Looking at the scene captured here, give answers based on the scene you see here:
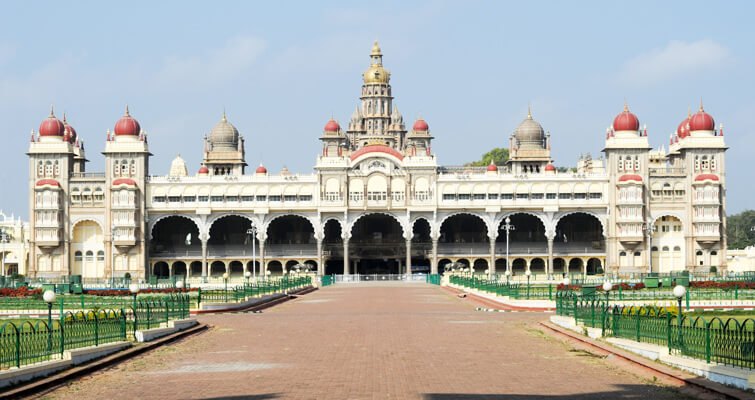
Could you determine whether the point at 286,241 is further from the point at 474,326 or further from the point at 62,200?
the point at 474,326

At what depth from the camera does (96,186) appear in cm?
9450

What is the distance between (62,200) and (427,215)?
33987 mm

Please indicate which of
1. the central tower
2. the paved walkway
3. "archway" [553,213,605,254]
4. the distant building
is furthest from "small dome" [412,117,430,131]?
the paved walkway

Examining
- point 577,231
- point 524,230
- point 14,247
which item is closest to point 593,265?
point 577,231

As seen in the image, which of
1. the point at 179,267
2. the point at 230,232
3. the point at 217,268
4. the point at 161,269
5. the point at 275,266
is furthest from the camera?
the point at 230,232

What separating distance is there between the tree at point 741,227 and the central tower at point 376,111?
55511 mm

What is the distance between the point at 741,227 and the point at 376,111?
77.1m

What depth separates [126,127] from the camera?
95875 mm

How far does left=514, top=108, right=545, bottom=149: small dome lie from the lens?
109m

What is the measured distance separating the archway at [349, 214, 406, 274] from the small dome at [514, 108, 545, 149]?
17981 mm

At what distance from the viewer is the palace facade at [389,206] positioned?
91.9 meters

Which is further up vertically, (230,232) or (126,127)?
(126,127)

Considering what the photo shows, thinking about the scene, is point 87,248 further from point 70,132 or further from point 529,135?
point 529,135

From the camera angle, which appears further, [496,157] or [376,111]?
[496,157]
